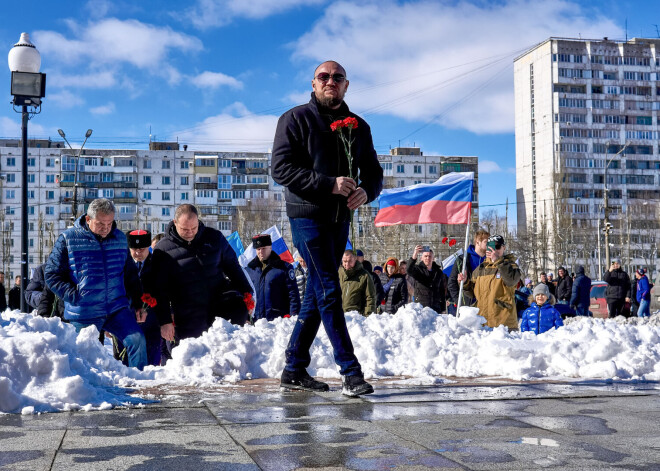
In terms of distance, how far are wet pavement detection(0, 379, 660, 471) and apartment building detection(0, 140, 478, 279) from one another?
10768cm

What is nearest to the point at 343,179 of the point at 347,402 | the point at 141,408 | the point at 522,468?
Answer: the point at 347,402

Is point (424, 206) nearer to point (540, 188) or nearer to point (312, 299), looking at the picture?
point (312, 299)

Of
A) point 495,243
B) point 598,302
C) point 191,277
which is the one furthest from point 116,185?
point 191,277

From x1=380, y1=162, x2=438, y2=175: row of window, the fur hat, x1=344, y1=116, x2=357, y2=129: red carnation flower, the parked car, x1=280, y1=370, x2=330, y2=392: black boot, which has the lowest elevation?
the parked car

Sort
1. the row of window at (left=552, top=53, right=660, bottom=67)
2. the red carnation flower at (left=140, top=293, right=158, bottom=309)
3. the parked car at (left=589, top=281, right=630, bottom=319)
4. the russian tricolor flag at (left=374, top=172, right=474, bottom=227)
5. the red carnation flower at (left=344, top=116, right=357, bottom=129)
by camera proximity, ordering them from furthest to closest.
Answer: the row of window at (left=552, top=53, right=660, bottom=67) < the parked car at (left=589, top=281, right=630, bottom=319) < the russian tricolor flag at (left=374, top=172, right=474, bottom=227) < the red carnation flower at (left=140, top=293, right=158, bottom=309) < the red carnation flower at (left=344, top=116, right=357, bottom=129)

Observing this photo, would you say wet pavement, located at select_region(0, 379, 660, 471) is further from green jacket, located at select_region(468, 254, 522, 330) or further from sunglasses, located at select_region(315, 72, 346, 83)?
green jacket, located at select_region(468, 254, 522, 330)

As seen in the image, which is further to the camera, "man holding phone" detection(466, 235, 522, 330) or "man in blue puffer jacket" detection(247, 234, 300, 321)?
"man in blue puffer jacket" detection(247, 234, 300, 321)

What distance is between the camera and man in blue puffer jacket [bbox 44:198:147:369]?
6875 mm

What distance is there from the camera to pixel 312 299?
215 inches

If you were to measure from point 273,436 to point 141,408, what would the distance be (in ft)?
4.03

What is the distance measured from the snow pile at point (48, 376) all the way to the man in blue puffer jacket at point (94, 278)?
1282 mm

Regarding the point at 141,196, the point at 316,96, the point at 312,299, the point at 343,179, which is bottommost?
the point at 312,299

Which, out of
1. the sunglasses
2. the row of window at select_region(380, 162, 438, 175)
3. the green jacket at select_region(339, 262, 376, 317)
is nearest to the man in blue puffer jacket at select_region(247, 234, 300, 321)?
the green jacket at select_region(339, 262, 376, 317)

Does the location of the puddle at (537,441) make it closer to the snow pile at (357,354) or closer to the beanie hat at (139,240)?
the snow pile at (357,354)
